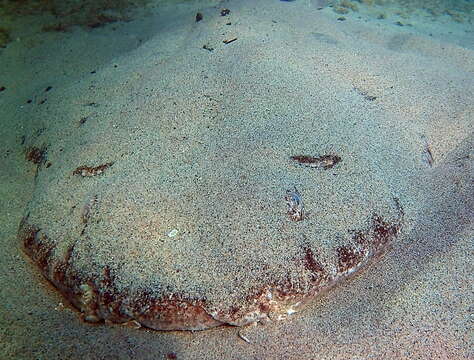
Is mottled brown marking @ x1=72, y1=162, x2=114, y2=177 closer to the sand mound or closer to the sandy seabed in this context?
the sand mound

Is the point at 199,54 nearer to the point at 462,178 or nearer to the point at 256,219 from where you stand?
the point at 256,219

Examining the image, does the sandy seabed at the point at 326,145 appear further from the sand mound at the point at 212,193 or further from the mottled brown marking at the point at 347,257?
the mottled brown marking at the point at 347,257

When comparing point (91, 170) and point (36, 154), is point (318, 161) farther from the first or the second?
point (36, 154)

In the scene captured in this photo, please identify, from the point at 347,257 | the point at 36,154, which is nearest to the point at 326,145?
the point at 347,257

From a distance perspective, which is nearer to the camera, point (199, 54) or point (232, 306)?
point (232, 306)

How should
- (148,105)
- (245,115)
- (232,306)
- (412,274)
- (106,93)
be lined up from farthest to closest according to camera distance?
1. (106,93)
2. (148,105)
3. (245,115)
4. (412,274)
5. (232,306)

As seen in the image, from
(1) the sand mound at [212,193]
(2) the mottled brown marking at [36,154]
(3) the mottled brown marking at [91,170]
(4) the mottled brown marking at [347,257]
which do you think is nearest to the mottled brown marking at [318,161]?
(1) the sand mound at [212,193]

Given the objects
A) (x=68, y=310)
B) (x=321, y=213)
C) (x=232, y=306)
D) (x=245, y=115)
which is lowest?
(x=68, y=310)

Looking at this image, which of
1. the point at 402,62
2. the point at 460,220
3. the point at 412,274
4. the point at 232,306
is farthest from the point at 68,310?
the point at 402,62

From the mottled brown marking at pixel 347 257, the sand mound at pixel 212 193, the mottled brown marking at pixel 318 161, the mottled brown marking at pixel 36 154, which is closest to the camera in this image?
the sand mound at pixel 212 193
